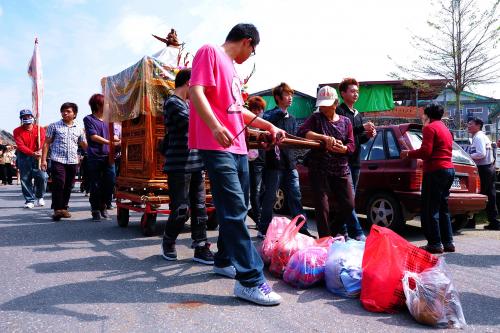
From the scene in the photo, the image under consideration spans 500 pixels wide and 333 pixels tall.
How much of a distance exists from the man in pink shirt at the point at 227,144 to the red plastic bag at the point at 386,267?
2.06 feet

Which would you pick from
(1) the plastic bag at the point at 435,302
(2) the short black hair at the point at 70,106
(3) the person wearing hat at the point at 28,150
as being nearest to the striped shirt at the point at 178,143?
(1) the plastic bag at the point at 435,302

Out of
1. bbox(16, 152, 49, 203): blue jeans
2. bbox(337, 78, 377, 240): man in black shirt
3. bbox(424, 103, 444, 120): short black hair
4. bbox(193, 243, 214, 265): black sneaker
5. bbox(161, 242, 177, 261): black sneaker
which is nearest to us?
bbox(193, 243, 214, 265): black sneaker

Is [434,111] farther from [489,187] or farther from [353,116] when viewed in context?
[489,187]

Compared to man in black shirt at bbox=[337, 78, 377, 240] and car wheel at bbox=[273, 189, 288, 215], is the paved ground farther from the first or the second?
car wheel at bbox=[273, 189, 288, 215]

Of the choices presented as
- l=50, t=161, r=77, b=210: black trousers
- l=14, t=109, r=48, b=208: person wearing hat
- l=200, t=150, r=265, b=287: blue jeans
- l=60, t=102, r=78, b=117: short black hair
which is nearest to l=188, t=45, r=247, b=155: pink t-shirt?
l=200, t=150, r=265, b=287: blue jeans

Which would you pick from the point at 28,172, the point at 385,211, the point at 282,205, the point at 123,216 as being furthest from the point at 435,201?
the point at 28,172

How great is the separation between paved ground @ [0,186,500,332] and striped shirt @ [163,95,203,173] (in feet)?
2.97

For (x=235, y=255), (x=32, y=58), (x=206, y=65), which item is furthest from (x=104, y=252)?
(x=32, y=58)

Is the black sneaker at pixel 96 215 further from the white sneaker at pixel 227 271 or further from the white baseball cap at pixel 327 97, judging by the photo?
the white baseball cap at pixel 327 97

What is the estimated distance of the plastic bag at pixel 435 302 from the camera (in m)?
2.78

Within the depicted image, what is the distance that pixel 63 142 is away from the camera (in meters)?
7.42

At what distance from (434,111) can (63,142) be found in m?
5.61

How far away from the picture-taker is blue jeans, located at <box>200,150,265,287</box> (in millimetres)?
3084

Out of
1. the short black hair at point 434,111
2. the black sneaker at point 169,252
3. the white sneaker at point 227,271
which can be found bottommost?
the white sneaker at point 227,271
